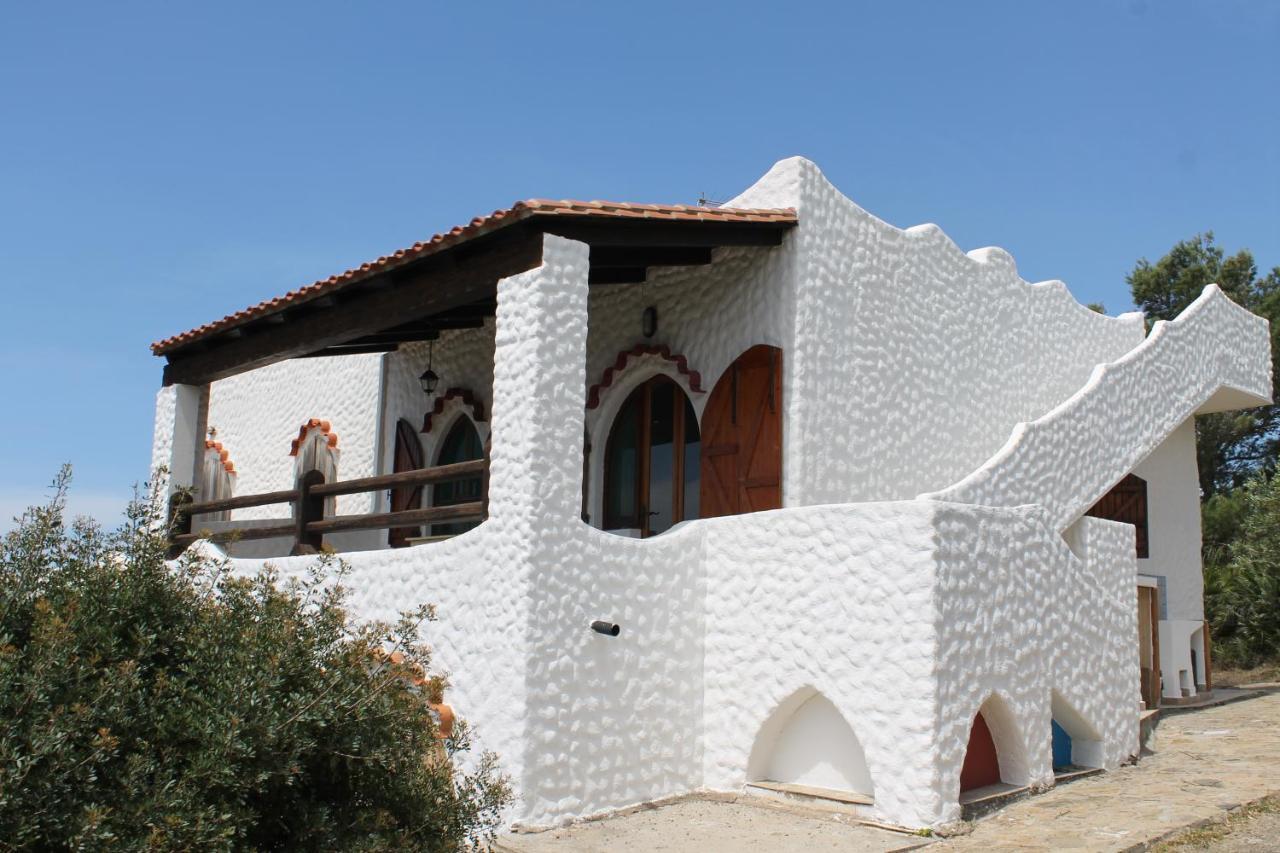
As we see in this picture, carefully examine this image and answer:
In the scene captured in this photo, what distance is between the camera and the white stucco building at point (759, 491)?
8117 millimetres

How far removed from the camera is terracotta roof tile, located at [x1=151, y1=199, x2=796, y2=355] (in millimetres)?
8477

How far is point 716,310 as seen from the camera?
1091 centimetres

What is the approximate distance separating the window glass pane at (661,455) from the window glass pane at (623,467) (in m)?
0.18

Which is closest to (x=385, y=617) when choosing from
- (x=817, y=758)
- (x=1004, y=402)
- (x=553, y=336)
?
(x=553, y=336)

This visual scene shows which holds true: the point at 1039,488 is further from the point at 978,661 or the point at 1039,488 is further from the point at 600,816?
the point at 600,816

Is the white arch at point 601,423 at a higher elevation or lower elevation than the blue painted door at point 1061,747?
higher

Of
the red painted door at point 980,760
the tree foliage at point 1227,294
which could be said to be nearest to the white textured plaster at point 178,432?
the red painted door at point 980,760

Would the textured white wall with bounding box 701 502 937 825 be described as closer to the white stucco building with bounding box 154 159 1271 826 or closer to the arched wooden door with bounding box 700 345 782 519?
the white stucco building with bounding box 154 159 1271 826

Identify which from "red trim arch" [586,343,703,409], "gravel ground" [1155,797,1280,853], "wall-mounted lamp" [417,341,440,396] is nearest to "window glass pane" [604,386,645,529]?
"red trim arch" [586,343,703,409]

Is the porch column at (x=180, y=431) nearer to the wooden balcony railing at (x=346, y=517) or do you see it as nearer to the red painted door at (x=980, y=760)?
the wooden balcony railing at (x=346, y=517)

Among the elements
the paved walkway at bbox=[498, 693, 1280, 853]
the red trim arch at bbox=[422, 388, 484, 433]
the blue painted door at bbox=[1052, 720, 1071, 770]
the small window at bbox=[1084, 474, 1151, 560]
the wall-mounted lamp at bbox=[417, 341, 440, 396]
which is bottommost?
the paved walkway at bbox=[498, 693, 1280, 853]

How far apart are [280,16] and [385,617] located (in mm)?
4974

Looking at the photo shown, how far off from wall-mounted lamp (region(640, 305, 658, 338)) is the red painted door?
4813mm

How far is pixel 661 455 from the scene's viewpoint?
1173 cm
